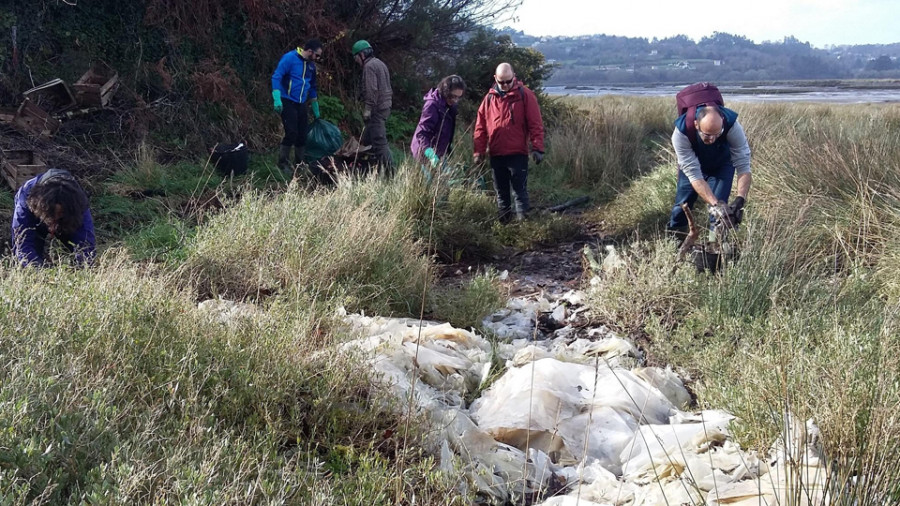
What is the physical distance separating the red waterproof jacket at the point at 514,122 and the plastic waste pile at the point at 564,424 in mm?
3148

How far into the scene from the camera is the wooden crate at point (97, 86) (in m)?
8.99

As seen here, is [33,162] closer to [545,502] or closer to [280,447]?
[280,447]

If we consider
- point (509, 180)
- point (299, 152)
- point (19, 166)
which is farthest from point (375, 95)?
point (19, 166)

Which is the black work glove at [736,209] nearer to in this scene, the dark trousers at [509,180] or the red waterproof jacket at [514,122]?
the red waterproof jacket at [514,122]

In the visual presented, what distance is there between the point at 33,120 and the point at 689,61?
13502 centimetres

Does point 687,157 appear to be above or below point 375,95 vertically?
below

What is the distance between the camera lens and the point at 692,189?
17.6 ft

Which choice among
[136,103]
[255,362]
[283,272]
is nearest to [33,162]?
[136,103]

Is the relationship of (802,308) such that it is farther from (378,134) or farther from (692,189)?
(378,134)

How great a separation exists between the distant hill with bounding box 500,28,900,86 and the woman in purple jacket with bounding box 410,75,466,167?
68.1 m

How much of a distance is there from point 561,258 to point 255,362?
4.26 meters

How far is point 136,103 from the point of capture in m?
9.68

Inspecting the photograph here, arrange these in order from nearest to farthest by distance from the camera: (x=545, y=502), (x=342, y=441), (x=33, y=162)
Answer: (x=545, y=502), (x=342, y=441), (x=33, y=162)

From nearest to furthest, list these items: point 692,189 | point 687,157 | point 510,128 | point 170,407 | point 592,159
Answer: point 170,407 → point 687,157 → point 692,189 → point 510,128 → point 592,159
